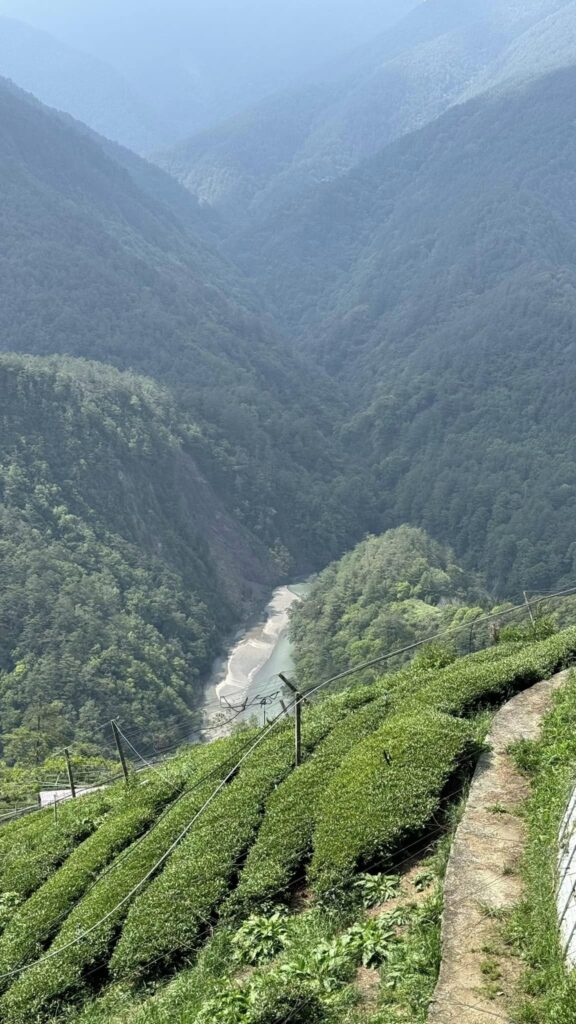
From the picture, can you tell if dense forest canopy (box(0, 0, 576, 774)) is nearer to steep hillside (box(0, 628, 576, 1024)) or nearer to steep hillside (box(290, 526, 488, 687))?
steep hillside (box(290, 526, 488, 687))

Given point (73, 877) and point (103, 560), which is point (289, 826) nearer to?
point (73, 877)

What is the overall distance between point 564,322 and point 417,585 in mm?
94000

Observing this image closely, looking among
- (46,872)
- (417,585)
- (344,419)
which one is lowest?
(417,585)

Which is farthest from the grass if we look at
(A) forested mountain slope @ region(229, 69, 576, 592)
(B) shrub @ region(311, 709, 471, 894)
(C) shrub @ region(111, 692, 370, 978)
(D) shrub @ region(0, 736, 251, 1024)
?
(A) forested mountain slope @ region(229, 69, 576, 592)

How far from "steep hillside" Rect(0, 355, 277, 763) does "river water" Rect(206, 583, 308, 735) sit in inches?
108

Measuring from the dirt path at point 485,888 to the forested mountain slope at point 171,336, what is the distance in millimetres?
107057

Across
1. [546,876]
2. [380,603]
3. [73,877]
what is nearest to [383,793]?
[546,876]

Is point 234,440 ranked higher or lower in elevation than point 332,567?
higher

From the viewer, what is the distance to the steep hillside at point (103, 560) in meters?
75.5

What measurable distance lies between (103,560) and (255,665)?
877 inches

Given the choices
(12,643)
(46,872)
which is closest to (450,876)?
(46,872)

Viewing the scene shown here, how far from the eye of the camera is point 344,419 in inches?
6550

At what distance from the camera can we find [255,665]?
311ft

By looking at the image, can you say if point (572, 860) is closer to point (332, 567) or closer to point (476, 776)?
point (476, 776)
